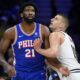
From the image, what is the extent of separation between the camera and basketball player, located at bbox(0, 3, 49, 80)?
7859mm

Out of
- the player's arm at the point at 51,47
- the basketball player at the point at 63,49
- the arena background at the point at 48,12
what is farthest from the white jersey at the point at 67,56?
the arena background at the point at 48,12

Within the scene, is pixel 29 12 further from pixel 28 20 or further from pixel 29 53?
pixel 29 53

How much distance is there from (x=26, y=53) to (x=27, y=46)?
0.34 feet

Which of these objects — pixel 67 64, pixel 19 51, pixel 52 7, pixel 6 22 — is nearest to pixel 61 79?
pixel 67 64

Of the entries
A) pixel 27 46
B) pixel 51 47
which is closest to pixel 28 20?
pixel 27 46

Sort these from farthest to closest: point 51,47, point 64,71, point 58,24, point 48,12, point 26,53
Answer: point 48,12 < point 26,53 < point 58,24 < point 64,71 < point 51,47

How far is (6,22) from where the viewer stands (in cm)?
1146

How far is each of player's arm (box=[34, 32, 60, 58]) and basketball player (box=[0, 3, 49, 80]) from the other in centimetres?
33

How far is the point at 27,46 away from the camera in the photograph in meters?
7.87

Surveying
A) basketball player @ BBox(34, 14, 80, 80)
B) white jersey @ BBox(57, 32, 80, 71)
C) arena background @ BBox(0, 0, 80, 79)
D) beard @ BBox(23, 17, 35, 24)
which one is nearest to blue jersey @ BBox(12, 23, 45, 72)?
beard @ BBox(23, 17, 35, 24)

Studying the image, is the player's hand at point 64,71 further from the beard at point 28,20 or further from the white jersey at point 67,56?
the beard at point 28,20

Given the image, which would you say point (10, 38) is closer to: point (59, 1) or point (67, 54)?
point (67, 54)

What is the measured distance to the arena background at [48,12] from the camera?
38.1ft

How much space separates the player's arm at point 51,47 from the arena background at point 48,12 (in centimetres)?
318
